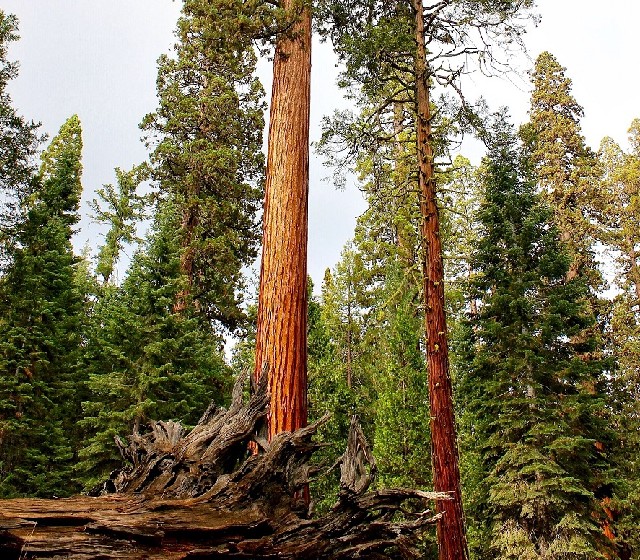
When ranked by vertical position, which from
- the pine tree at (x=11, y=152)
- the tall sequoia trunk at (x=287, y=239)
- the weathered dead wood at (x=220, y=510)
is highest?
the pine tree at (x=11, y=152)

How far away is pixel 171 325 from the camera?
45.4ft

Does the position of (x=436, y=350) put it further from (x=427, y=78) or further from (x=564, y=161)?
(x=564, y=161)

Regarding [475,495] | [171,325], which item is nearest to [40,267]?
[171,325]

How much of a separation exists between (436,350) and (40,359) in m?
14.0

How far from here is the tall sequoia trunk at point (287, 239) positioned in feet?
16.4

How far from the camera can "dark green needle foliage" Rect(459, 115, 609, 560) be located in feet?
38.8

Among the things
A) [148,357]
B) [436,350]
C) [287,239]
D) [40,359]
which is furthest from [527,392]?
[40,359]

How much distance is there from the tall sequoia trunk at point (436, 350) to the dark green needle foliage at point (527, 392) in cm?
340

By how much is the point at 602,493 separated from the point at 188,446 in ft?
42.4

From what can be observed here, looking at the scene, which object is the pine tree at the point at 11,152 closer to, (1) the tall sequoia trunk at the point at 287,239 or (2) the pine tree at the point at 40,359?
(2) the pine tree at the point at 40,359

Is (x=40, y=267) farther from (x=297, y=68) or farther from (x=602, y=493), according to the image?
(x=602, y=493)

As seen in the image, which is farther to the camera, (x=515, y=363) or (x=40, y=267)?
(x=40, y=267)

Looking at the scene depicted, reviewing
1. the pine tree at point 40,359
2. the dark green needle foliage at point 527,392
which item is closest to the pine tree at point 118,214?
the pine tree at point 40,359

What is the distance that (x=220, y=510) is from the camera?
10.6 feet
